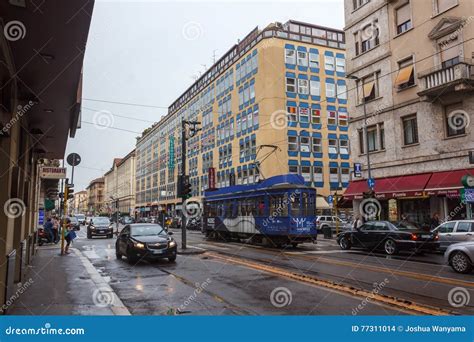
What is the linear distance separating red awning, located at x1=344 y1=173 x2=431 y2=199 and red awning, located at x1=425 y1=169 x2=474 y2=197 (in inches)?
18.5

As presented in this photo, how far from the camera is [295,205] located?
20.8 m

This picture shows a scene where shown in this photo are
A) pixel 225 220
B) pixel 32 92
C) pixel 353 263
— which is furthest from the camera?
pixel 225 220

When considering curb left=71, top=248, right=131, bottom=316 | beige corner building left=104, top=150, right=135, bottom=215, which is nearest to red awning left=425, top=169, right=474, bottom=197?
curb left=71, top=248, right=131, bottom=316

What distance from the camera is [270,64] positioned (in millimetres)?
48594

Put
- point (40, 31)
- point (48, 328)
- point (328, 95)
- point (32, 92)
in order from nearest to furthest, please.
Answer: point (48, 328) < point (40, 31) < point (32, 92) < point (328, 95)

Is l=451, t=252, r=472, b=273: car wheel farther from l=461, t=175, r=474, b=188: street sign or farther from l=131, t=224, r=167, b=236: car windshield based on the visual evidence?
l=131, t=224, r=167, b=236: car windshield

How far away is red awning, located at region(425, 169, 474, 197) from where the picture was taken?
20984mm

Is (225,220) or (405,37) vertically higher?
(405,37)

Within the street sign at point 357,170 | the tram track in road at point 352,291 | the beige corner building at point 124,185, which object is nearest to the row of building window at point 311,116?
the street sign at point 357,170

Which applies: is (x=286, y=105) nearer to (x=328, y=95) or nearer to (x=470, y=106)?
(x=328, y=95)

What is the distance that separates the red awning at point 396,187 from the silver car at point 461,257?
36.0 ft

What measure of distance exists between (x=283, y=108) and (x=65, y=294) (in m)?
41.7

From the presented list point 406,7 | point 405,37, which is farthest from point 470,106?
point 406,7

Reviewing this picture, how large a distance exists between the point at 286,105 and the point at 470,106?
28.3 m
